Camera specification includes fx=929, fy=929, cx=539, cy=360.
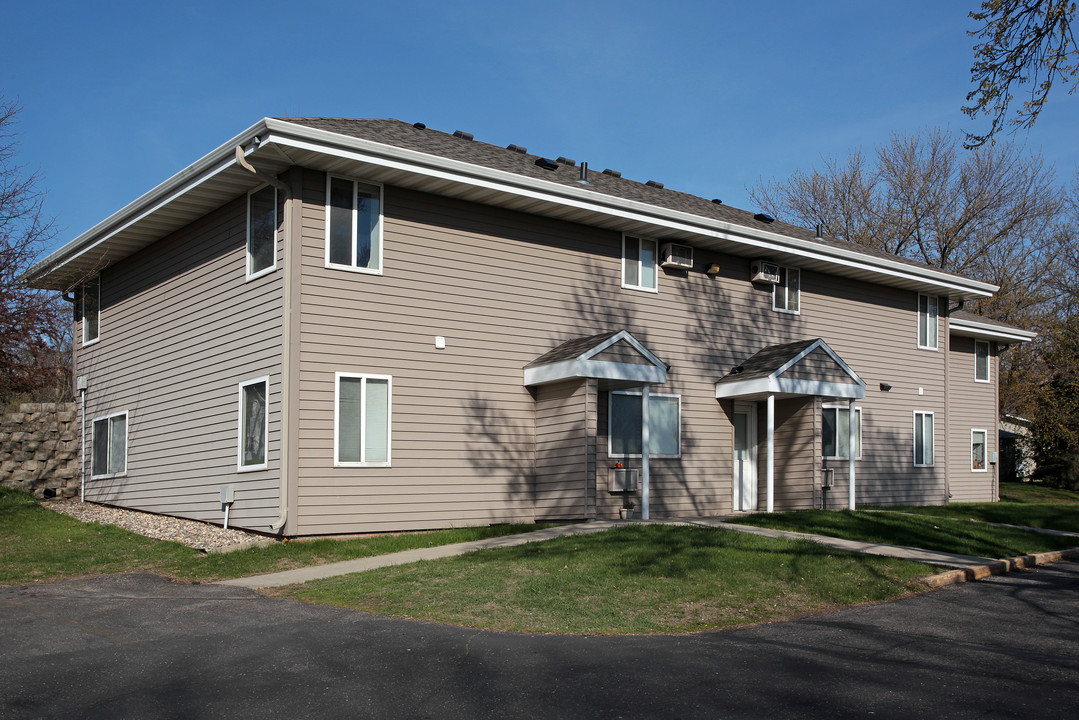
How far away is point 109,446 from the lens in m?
17.5

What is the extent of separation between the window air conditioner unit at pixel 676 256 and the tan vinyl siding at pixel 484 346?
274 mm

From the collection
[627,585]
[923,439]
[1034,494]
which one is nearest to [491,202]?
[627,585]

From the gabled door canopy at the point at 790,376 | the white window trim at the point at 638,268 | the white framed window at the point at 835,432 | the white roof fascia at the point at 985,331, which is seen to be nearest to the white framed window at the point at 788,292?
the gabled door canopy at the point at 790,376

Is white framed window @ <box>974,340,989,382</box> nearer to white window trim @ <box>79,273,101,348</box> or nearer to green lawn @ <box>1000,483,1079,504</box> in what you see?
green lawn @ <box>1000,483,1079,504</box>

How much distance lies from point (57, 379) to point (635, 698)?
15988mm

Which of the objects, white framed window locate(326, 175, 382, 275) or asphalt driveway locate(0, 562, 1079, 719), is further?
white framed window locate(326, 175, 382, 275)

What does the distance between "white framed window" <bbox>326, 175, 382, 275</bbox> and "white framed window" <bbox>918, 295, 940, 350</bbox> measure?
533 inches

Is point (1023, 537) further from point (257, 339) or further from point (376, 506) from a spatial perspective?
point (257, 339)

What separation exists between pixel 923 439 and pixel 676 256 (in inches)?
332

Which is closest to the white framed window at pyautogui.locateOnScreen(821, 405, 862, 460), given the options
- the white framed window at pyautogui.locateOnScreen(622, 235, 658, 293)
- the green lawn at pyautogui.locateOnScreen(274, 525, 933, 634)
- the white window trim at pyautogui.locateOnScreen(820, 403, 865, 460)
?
the white window trim at pyautogui.locateOnScreen(820, 403, 865, 460)

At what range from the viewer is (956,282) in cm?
2066

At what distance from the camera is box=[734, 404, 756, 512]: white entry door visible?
17891 millimetres

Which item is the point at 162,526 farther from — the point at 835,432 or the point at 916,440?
the point at 916,440

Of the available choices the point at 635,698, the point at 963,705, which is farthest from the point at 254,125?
the point at 963,705
